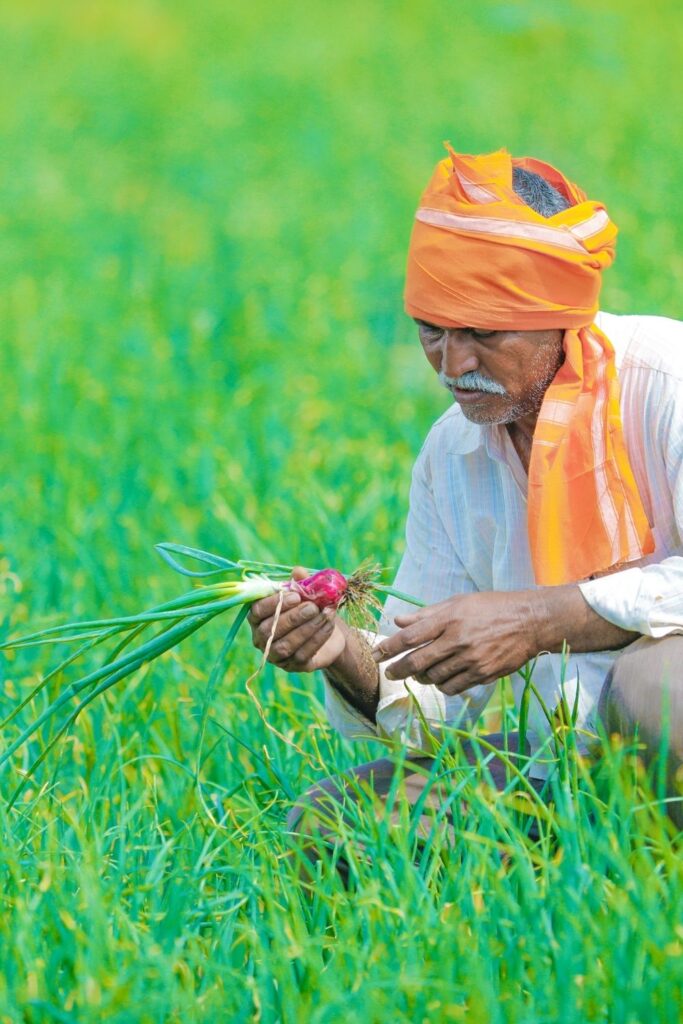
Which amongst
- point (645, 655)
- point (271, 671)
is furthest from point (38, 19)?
point (645, 655)

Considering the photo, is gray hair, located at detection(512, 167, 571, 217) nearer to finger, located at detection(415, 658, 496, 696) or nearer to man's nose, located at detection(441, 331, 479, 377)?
man's nose, located at detection(441, 331, 479, 377)

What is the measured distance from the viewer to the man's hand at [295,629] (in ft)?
7.90

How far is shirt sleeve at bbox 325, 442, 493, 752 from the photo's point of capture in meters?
2.68

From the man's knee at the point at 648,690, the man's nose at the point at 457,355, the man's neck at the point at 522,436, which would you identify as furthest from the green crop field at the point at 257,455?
the man's nose at the point at 457,355

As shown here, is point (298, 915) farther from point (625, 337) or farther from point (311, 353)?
point (311, 353)

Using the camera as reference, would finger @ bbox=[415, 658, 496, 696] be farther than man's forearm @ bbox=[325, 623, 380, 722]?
No

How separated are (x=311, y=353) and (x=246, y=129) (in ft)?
12.4

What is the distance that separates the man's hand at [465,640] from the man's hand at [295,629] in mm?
103

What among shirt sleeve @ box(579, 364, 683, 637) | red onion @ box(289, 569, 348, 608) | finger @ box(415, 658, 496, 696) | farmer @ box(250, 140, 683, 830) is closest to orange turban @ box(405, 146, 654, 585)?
farmer @ box(250, 140, 683, 830)

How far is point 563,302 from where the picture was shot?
259cm

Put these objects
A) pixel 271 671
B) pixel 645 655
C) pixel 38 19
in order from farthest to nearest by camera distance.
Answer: pixel 38 19, pixel 271 671, pixel 645 655

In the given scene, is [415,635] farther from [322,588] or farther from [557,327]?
[557,327]

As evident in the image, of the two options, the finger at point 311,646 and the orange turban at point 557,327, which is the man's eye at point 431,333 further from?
the finger at point 311,646

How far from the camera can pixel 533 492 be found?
2561mm
